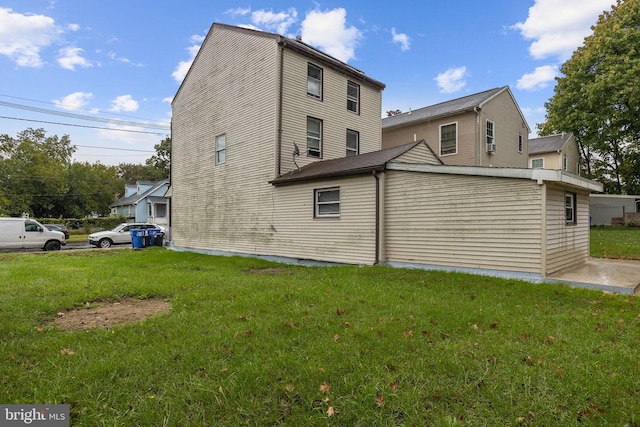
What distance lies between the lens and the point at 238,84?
13.9m

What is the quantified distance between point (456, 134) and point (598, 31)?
705 inches

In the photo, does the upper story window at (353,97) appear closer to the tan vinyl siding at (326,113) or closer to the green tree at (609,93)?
the tan vinyl siding at (326,113)

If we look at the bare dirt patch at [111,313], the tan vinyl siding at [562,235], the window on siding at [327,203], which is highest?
the window on siding at [327,203]

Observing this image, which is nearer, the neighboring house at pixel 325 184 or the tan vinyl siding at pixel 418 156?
the neighboring house at pixel 325 184

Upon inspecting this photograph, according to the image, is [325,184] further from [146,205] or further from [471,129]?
[146,205]

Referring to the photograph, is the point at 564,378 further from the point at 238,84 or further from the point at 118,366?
the point at 238,84

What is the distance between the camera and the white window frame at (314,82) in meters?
13.5

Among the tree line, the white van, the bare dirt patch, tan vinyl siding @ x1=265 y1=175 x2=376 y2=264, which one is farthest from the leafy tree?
the bare dirt patch

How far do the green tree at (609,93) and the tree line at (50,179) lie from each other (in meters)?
47.4

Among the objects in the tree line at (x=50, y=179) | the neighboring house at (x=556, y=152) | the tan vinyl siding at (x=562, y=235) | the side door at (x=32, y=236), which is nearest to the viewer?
the tan vinyl siding at (x=562, y=235)

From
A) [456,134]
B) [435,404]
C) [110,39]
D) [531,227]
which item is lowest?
[435,404]

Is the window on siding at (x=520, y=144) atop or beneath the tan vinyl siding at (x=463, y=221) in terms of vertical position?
atop

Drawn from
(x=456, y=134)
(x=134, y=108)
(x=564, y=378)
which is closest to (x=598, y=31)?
(x=456, y=134)

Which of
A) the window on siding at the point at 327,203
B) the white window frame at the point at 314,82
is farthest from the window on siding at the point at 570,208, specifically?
the white window frame at the point at 314,82
